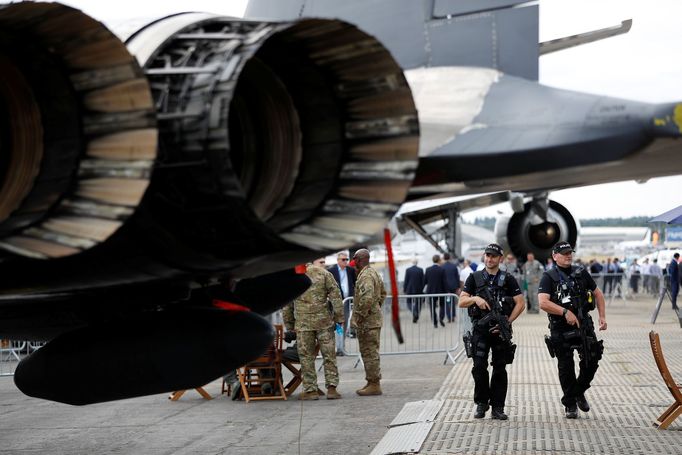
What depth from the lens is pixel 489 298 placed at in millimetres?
8922

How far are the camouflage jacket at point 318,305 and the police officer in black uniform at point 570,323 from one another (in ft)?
9.41

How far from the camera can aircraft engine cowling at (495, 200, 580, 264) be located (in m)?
21.3

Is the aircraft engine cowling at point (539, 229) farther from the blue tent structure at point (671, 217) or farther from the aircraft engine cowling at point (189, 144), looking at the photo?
the aircraft engine cowling at point (189, 144)

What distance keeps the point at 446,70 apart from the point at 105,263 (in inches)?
64.5

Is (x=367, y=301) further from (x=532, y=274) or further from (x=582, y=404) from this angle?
(x=532, y=274)

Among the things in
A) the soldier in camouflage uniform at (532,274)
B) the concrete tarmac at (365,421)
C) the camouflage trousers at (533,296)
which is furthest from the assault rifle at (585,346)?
the camouflage trousers at (533,296)

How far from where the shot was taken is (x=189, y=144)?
11.8 feet

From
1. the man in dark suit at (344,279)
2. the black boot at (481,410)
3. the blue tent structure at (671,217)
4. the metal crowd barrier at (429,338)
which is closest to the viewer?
the black boot at (481,410)

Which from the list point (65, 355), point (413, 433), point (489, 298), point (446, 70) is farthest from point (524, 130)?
point (489, 298)

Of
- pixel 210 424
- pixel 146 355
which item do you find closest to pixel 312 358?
pixel 210 424

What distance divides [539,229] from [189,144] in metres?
18.4

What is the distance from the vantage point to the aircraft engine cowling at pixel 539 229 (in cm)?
2128

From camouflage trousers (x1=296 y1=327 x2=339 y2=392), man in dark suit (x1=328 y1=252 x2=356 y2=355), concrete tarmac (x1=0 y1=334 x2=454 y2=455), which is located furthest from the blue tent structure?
camouflage trousers (x1=296 y1=327 x2=339 y2=392)

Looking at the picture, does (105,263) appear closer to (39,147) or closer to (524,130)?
(39,147)
